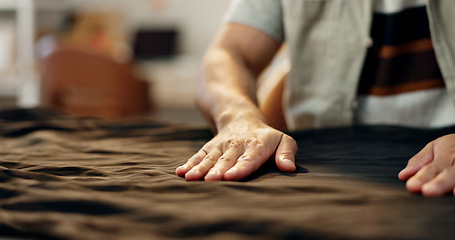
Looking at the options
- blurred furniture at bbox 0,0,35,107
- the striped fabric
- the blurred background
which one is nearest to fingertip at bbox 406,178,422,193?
the striped fabric

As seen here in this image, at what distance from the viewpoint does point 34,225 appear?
1.17ft

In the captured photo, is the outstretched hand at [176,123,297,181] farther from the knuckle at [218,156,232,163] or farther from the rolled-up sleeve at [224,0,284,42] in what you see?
the rolled-up sleeve at [224,0,284,42]

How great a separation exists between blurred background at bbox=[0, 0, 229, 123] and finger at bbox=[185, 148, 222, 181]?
96.2 inches

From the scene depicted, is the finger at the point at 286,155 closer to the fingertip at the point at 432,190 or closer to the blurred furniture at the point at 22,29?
the fingertip at the point at 432,190

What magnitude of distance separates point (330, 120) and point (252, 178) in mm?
600

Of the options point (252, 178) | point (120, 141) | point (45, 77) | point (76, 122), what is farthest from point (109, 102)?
point (252, 178)

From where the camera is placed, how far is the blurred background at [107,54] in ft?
9.41

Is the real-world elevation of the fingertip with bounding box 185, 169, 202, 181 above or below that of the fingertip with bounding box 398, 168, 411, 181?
below

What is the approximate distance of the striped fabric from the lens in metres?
0.95

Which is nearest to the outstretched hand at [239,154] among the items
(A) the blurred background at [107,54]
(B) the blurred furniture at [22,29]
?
(A) the blurred background at [107,54]

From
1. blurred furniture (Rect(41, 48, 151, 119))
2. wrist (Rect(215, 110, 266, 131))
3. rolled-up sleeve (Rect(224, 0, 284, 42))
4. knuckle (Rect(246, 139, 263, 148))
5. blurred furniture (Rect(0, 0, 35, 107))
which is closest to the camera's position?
knuckle (Rect(246, 139, 263, 148))

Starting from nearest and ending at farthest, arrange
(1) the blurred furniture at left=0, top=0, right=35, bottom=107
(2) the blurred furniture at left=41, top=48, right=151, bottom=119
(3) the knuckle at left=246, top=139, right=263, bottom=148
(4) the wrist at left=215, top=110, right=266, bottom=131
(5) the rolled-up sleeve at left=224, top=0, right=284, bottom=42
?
(3) the knuckle at left=246, top=139, right=263, bottom=148 < (4) the wrist at left=215, top=110, right=266, bottom=131 < (5) the rolled-up sleeve at left=224, top=0, right=284, bottom=42 < (2) the blurred furniture at left=41, top=48, right=151, bottom=119 < (1) the blurred furniture at left=0, top=0, right=35, bottom=107

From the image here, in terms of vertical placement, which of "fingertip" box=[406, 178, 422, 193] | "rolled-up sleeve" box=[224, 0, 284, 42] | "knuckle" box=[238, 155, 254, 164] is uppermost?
"rolled-up sleeve" box=[224, 0, 284, 42]

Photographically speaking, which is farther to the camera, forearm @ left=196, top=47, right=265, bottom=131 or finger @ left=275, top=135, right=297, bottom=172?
forearm @ left=196, top=47, right=265, bottom=131
